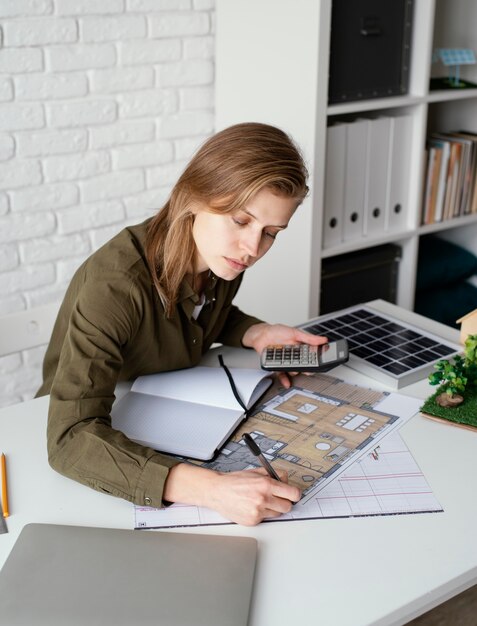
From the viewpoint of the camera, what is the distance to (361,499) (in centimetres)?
114

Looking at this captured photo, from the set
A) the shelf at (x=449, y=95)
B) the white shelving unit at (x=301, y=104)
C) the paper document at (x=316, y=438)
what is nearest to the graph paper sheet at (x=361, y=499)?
the paper document at (x=316, y=438)

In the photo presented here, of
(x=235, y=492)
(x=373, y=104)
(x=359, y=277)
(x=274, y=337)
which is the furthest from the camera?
(x=359, y=277)

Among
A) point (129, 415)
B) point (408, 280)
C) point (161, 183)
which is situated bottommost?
point (408, 280)

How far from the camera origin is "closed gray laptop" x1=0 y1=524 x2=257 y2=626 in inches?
35.8

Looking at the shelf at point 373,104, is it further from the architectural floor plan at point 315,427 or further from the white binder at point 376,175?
the architectural floor plan at point 315,427

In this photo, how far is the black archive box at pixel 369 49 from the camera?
2201mm

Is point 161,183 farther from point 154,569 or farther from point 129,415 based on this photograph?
point 154,569

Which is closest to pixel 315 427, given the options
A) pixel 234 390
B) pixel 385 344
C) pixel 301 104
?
pixel 234 390

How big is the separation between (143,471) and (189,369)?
40cm

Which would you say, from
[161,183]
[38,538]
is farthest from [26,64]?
[38,538]

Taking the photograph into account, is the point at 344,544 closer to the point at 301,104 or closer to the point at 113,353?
the point at 113,353

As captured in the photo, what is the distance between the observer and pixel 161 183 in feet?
8.18

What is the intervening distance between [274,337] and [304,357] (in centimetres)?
13

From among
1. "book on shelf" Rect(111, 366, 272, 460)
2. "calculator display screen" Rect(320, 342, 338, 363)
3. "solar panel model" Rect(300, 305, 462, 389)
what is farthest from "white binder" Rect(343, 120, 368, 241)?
"book on shelf" Rect(111, 366, 272, 460)
